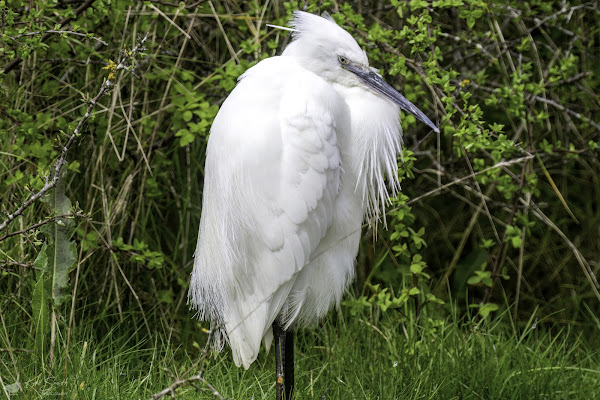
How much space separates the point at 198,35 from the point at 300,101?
126 centimetres

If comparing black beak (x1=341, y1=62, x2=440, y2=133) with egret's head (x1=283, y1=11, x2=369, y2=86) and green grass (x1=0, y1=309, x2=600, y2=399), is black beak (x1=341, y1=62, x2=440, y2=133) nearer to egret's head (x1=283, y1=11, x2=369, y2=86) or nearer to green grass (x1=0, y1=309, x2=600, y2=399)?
egret's head (x1=283, y1=11, x2=369, y2=86)

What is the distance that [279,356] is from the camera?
2.52m

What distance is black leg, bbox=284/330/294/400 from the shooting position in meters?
2.55

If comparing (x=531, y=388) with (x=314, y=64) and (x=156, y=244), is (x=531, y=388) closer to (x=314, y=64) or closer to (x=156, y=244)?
(x=314, y=64)

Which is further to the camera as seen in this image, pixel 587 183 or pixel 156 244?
pixel 587 183

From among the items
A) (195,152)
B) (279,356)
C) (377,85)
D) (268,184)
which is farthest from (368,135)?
(195,152)

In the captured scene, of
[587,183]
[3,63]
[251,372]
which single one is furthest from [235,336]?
[587,183]

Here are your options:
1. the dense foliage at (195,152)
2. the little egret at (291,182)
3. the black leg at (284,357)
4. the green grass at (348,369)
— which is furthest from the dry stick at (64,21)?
the black leg at (284,357)

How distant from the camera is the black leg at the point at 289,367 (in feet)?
8.36

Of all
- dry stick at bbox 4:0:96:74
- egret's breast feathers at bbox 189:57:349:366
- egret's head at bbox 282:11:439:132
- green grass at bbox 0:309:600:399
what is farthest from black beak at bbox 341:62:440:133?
dry stick at bbox 4:0:96:74

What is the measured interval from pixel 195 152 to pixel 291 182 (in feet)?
3.73

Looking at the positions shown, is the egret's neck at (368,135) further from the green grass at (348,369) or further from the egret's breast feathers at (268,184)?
the green grass at (348,369)

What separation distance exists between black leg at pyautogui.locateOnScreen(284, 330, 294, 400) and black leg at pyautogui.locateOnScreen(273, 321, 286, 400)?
0.13 ft

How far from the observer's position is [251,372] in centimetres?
289
